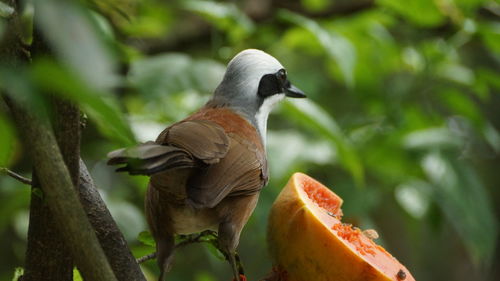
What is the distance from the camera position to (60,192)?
116 cm

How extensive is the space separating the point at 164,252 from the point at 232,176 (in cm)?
29

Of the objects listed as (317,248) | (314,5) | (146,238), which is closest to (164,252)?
(146,238)

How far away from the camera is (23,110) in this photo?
1144 mm

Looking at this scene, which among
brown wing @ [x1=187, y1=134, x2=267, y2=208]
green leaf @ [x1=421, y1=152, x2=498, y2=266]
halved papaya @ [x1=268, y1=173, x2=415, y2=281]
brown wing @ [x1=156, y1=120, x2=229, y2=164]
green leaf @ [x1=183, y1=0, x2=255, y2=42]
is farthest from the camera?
green leaf @ [x1=421, y1=152, x2=498, y2=266]

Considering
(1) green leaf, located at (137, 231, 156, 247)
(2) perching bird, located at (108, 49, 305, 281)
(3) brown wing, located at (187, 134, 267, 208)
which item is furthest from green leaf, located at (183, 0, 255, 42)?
(1) green leaf, located at (137, 231, 156, 247)

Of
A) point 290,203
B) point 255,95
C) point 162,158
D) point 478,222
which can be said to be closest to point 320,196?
point 290,203

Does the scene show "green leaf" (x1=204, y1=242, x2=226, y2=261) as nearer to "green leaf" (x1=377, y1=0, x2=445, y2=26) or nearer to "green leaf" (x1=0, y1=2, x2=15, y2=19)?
"green leaf" (x1=0, y1=2, x2=15, y2=19)

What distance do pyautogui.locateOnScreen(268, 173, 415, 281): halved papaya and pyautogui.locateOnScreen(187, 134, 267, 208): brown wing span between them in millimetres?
180

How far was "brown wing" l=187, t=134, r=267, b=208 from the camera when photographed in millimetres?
2086

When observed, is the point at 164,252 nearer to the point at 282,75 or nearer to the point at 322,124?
the point at 282,75

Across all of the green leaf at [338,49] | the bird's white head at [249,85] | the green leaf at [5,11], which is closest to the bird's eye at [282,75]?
the bird's white head at [249,85]

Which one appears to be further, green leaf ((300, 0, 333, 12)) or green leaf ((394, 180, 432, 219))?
green leaf ((300, 0, 333, 12))

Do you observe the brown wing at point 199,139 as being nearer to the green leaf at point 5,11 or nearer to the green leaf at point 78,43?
the green leaf at point 5,11

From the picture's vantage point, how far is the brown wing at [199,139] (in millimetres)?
1981
